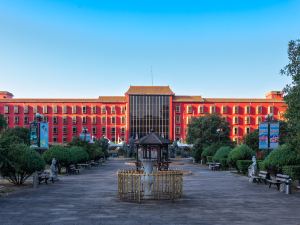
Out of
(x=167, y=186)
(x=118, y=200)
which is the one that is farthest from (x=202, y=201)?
(x=118, y=200)

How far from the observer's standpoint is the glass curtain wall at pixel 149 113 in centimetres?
10344

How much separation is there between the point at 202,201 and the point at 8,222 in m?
7.68

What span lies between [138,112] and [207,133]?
1637 inches

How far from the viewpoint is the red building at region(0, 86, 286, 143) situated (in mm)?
102688

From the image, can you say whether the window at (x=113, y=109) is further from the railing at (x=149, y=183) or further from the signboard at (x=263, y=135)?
the railing at (x=149, y=183)

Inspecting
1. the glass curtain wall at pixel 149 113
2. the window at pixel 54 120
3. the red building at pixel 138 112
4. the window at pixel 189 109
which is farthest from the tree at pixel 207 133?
the window at pixel 54 120

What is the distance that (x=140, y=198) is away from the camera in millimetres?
16859

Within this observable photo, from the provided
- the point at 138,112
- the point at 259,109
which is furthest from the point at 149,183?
the point at 259,109

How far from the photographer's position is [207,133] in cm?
6378

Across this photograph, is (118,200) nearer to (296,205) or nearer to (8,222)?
(8,222)

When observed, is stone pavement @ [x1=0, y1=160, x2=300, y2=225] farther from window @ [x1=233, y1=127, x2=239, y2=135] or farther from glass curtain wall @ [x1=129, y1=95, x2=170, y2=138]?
window @ [x1=233, y1=127, x2=239, y2=135]

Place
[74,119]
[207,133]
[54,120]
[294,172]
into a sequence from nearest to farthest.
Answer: [294,172], [207,133], [54,120], [74,119]

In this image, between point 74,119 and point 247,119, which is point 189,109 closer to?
point 247,119

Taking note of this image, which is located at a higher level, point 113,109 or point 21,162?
point 113,109
